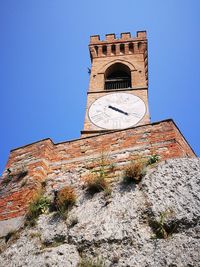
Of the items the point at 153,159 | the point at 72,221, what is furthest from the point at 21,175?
the point at 153,159

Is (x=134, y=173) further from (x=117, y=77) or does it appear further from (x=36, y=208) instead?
(x=117, y=77)

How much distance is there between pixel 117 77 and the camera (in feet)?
47.5

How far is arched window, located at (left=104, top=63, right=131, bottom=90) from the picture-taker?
45.1ft

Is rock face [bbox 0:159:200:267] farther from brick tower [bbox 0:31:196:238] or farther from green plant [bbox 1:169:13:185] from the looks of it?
green plant [bbox 1:169:13:185]

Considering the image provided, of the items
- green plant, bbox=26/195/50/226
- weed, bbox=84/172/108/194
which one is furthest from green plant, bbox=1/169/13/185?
weed, bbox=84/172/108/194

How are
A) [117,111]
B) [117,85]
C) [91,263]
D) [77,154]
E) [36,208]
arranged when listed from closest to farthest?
[91,263]
[36,208]
[77,154]
[117,111]
[117,85]

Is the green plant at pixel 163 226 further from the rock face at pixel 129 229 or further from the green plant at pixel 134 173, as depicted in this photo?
the green plant at pixel 134 173

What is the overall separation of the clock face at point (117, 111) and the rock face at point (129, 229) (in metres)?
5.68

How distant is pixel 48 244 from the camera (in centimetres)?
422

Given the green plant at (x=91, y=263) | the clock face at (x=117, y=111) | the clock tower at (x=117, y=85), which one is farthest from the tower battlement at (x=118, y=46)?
the green plant at (x=91, y=263)

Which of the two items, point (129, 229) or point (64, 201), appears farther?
point (64, 201)

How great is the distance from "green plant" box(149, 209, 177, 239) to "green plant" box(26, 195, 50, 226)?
1.73 meters

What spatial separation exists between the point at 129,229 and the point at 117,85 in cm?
1046

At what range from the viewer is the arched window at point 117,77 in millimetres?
13746
